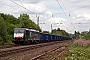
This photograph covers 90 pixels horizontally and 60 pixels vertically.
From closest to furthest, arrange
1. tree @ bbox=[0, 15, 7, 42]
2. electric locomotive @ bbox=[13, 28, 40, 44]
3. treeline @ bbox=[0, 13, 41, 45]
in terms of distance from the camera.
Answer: electric locomotive @ bbox=[13, 28, 40, 44]
tree @ bbox=[0, 15, 7, 42]
treeline @ bbox=[0, 13, 41, 45]

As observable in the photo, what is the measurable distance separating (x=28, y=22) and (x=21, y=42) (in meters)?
59.1

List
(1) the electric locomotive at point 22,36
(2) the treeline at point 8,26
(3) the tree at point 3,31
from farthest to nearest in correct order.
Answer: (2) the treeline at point 8,26
(3) the tree at point 3,31
(1) the electric locomotive at point 22,36

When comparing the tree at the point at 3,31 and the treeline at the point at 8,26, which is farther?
the treeline at the point at 8,26

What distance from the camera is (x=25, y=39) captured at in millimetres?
38375

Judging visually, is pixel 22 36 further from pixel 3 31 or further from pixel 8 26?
pixel 8 26

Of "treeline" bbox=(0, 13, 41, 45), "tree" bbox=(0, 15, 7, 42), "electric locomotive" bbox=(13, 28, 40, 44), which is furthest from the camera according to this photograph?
"treeline" bbox=(0, 13, 41, 45)

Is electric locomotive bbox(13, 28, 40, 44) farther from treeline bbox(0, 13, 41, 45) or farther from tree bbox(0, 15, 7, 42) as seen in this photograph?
tree bbox(0, 15, 7, 42)

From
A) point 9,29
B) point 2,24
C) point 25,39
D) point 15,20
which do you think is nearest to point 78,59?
point 25,39

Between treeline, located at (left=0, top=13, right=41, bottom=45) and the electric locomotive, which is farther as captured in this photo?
treeline, located at (left=0, top=13, right=41, bottom=45)

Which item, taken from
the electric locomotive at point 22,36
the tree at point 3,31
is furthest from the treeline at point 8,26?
the electric locomotive at point 22,36

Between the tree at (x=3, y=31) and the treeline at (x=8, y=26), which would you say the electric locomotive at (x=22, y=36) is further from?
the tree at (x=3, y=31)

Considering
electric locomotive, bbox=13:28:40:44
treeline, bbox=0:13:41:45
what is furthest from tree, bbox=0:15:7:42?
electric locomotive, bbox=13:28:40:44

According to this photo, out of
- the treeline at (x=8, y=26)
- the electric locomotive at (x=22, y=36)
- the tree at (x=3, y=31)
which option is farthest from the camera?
the treeline at (x=8, y=26)

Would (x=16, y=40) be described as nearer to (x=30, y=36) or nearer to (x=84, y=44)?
(x=30, y=36)
